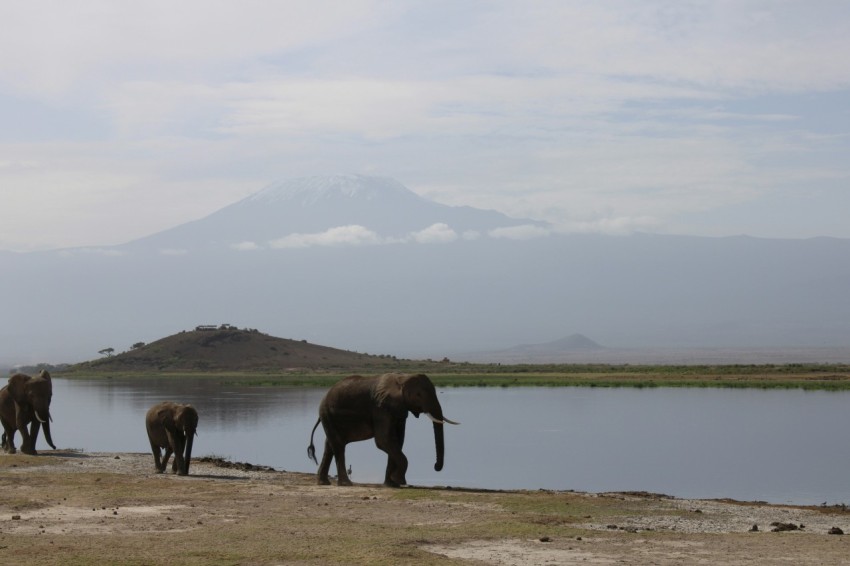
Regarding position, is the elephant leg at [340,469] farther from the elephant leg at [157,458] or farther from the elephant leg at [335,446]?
the elephant leg at [157,458]

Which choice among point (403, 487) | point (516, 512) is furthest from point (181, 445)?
point (516, 512)

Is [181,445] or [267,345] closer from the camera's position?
[181,445]

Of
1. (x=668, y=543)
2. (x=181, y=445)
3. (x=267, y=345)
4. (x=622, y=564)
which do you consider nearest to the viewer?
(x=622, y=564)

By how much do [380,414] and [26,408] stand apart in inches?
528

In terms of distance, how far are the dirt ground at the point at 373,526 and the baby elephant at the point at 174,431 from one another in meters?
2.26

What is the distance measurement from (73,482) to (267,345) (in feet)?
376

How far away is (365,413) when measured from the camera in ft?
95.8

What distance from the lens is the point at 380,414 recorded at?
2862cm

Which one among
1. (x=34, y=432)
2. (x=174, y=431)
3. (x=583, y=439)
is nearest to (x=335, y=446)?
(x=174, y=431)

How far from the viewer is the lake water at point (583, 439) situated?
1325 inches

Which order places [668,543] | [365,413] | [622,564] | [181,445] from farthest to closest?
[181,445]
[365,413]
[668,543]
[622,564]

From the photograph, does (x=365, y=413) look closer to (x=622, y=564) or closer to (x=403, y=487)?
(x=403, y=487)

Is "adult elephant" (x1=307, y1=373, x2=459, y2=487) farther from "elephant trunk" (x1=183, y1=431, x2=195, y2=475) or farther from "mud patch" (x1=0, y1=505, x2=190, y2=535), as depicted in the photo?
"mud patch" (x1=0, y1=505, x2=190, y2=535)

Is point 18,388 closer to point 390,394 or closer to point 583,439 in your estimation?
point 390,394
